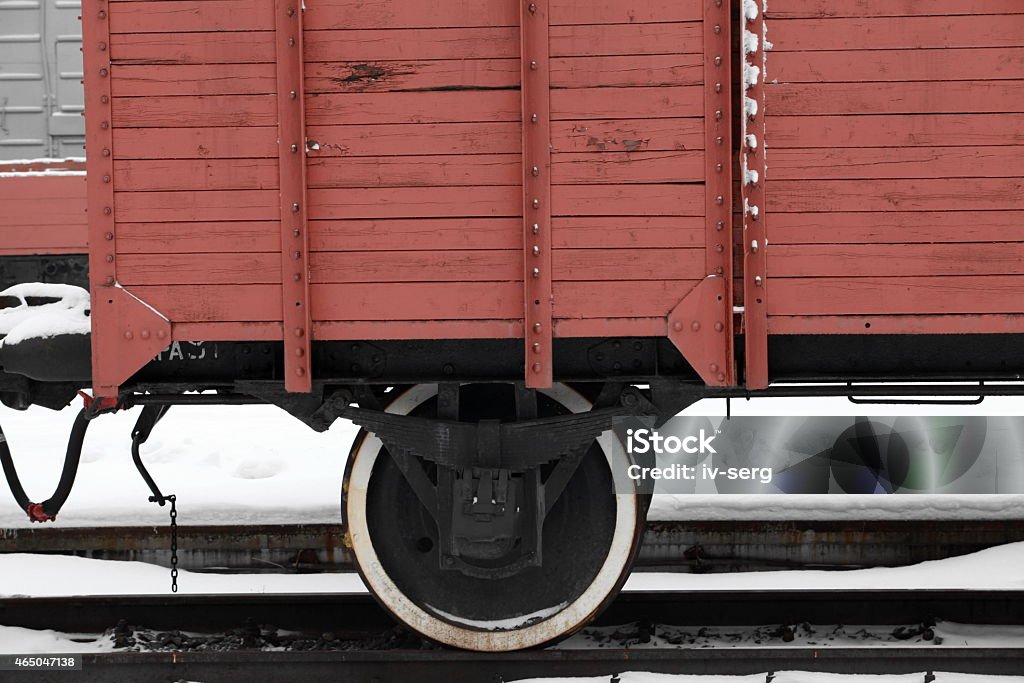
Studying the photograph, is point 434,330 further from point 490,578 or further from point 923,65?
point 923,65

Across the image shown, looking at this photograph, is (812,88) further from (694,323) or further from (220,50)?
(220,50)

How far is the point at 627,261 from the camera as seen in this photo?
3.22 meters

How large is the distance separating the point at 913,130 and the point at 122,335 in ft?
10.3

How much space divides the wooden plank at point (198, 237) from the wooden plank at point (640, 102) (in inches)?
47.6

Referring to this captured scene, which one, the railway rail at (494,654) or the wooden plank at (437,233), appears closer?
the wooden plank at (437,233)

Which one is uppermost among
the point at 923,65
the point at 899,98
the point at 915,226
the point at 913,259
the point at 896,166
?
the point at 923,65

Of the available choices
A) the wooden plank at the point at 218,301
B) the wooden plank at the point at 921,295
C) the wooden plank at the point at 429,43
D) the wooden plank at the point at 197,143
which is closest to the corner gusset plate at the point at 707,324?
the wooden plank at the point at 921,295

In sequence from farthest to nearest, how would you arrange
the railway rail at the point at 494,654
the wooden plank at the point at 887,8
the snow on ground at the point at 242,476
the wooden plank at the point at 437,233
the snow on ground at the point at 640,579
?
the snow on ground at the point at 242,476 < the snow on ground at the point at 640,579 < the railway rail at the point at 494,654 < the wooden plank at the point at 437,233 < the wooden plank at the point at 887,8

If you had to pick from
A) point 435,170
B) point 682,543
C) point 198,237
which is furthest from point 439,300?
point 682,543

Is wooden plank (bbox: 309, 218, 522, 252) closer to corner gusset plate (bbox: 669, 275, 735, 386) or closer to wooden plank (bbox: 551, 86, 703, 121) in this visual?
wooden plank (bbox: 551, 86, 703, 121)

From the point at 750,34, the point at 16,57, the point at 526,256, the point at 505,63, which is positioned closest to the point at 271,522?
the point at 526,256

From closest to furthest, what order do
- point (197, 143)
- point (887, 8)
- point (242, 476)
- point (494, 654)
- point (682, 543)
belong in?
point (887, 8)
point (197, 143)
point (494, 654)
point (682, 543)
point (242, 476)

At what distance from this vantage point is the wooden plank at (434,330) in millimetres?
3260

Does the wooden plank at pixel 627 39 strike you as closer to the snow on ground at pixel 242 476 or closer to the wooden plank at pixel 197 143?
the wooden plank at pixel 197 143
